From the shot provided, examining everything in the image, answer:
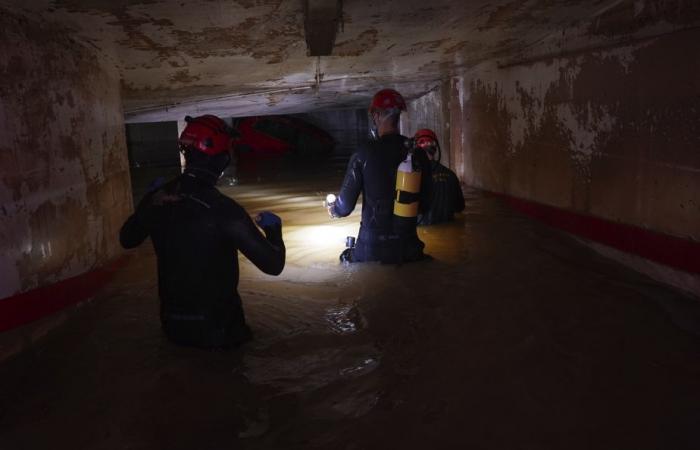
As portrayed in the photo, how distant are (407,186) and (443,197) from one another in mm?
2312

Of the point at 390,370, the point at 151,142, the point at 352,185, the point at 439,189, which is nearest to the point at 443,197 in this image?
the point at 439,189

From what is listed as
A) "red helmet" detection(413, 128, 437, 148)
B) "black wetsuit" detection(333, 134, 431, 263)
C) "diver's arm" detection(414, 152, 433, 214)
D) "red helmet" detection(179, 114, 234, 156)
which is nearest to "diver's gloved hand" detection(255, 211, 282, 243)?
"red helmet" detection(179, 114, 234, 156)

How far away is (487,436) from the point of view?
278 cm

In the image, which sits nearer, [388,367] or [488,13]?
[388,367]

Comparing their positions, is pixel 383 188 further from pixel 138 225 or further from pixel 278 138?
pixel 278 138

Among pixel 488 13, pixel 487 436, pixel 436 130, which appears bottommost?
pixel 487 436

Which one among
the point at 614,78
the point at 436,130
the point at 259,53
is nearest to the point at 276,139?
the point at 436,130

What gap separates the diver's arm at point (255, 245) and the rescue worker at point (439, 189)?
3.97 metres

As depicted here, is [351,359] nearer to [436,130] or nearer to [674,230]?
[674,230]

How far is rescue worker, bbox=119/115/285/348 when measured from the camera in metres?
3.35

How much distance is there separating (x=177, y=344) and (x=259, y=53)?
12.1ft

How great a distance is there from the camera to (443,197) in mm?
7457

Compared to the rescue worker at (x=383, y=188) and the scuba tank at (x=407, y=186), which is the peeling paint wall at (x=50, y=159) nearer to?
the rescue worker at (x=383, y=188)

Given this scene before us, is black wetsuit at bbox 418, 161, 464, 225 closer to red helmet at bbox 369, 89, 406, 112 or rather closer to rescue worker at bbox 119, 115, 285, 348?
red helmet at bbox 369, 89, 406, 112
